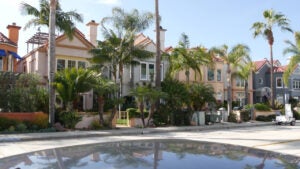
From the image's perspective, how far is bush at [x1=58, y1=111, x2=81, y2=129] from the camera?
22547 millimetres

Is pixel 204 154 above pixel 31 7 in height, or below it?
below

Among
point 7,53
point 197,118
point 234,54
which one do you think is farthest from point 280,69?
point 7,53

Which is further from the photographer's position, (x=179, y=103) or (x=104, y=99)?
(x=179, y=103)

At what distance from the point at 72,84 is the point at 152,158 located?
66.6 feet

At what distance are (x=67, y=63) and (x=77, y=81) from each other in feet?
32.8

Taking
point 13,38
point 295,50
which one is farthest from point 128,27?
point 295,50

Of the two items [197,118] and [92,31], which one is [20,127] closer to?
[197,118]

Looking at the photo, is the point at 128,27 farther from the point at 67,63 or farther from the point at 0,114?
the point at 0,114

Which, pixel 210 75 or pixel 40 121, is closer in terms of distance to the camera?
pixel 40 121

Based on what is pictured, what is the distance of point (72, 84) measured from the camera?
22.6 m

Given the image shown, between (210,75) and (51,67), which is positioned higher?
(210,75)

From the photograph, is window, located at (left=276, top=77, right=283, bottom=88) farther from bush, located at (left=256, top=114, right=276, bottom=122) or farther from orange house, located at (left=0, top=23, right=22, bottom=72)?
orange house, located at (left=0, top=23, right=22, bottom=72)

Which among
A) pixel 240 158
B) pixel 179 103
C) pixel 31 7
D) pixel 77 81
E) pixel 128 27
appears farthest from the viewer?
pixel 128 27

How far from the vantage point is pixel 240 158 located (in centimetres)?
304
